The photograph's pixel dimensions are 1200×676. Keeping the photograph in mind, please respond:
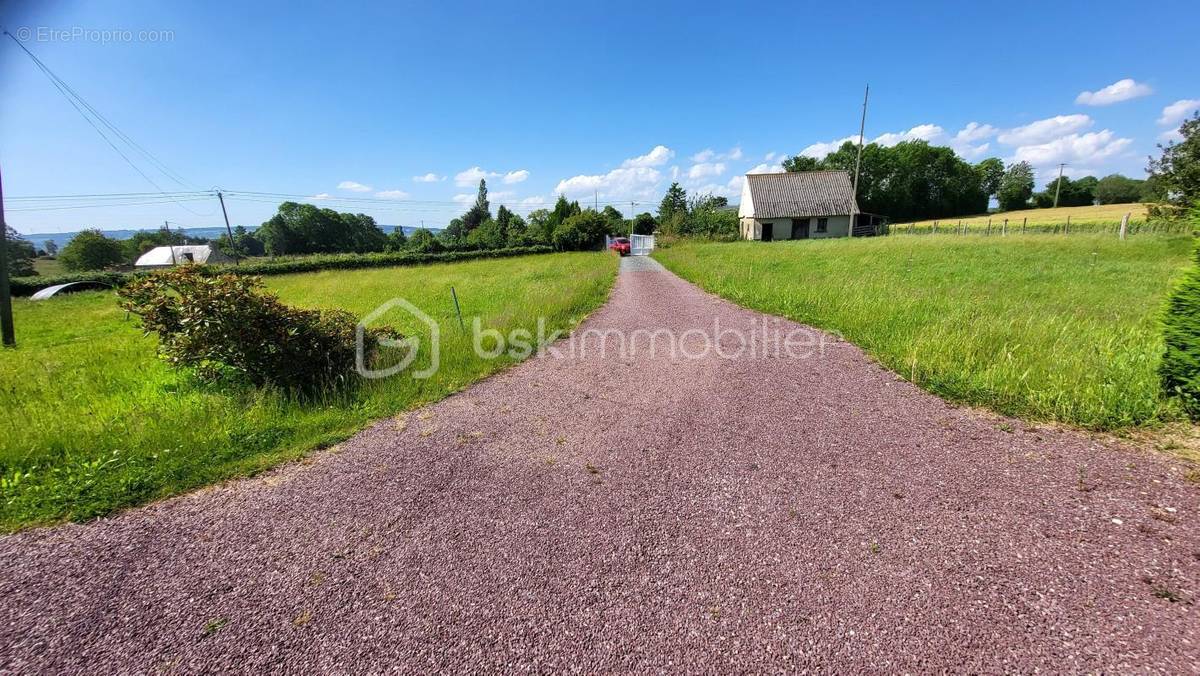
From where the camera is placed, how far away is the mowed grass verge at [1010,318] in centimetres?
401

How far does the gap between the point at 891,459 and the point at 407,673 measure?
11.8 feet

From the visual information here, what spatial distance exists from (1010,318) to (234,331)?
34.5 ft

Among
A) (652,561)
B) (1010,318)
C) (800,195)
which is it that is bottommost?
(652,561)

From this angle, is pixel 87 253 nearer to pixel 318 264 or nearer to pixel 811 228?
pixel 318 264

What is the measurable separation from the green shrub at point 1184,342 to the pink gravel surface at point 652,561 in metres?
1.06

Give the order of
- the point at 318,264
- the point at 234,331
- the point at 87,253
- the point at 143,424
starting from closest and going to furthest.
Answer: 1. the point at 143,424
2. the point at 234,331
3. the point at 318,264
4. the point at 87,253

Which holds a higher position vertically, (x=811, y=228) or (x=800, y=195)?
(x=800, y=195)

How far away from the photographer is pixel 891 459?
345 centimetres

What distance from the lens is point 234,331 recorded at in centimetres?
483

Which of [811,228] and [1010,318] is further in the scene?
[811,228]

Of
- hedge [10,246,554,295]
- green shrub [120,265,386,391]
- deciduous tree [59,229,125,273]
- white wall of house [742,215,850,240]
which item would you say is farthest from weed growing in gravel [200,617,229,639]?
deciduous tree [59,229,125,273]

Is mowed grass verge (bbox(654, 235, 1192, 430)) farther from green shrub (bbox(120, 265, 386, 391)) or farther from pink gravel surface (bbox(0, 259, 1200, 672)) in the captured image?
green shrub (bbox(120, 265, 386, 391))

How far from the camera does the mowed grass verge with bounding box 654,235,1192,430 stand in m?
4.01

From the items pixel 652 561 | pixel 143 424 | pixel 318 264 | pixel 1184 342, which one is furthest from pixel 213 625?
pixel 318 264
